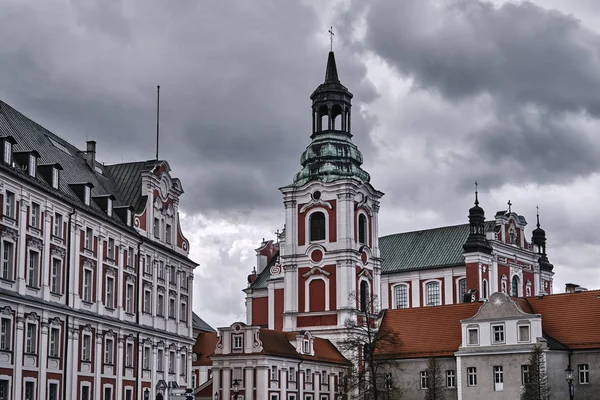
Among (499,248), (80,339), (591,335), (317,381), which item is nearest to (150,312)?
(80,339)

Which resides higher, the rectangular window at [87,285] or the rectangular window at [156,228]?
the rectangular window at [156,228]

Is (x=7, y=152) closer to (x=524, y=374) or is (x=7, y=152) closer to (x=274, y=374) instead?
(x=274, y=374)

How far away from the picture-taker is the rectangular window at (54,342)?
173 feet

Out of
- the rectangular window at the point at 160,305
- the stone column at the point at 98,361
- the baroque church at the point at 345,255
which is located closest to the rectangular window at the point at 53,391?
the stone column at the point at 98,361

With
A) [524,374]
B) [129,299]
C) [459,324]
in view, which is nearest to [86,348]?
[129,299]

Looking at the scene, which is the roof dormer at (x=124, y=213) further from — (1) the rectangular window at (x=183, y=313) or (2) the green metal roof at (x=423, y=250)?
(2) the green metal roof at (x=423, y=250)

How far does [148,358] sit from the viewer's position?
6406 centimetres

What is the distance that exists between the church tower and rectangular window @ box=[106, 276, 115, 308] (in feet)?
114

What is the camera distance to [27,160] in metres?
51.4

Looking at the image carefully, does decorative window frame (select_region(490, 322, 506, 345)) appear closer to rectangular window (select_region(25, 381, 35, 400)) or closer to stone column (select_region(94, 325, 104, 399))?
stone column (select_region(94, 325, 104, 399))

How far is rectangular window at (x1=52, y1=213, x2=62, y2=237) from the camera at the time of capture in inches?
2093

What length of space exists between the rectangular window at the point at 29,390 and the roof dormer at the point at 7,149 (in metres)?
10.8

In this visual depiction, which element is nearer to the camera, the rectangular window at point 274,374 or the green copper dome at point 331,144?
the rectangular window at point 274,374

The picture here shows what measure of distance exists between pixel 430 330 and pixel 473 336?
18.4 ft
